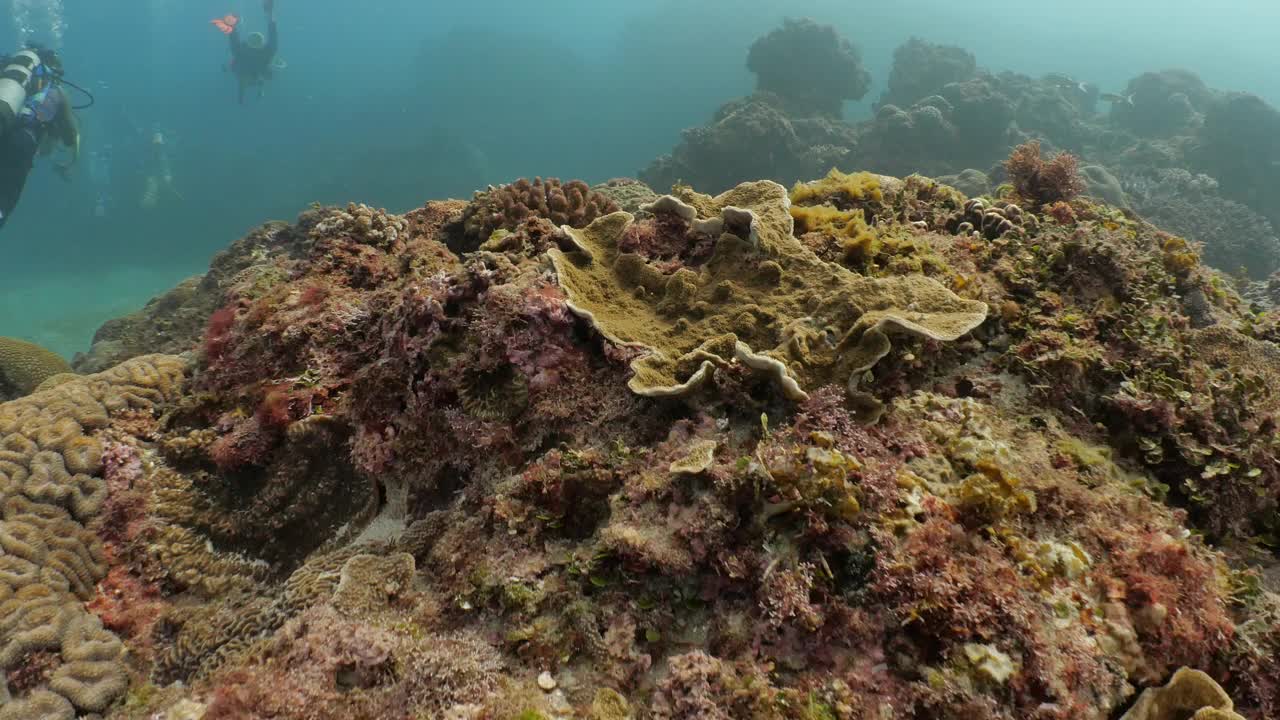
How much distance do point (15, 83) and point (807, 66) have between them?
3349 centimetres

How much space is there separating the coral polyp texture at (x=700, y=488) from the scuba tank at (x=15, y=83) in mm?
11913

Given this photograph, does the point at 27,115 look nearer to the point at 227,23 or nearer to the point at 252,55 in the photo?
the point at 227,23

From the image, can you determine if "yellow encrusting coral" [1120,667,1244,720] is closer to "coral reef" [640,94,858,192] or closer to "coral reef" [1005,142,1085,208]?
"coral reef" [1005,142,1085,208]

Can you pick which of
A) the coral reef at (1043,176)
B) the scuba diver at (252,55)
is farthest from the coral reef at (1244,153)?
the scuba diver at (252,55)

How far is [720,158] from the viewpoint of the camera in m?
25.4

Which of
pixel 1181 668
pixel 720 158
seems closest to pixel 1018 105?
pixel 720 158

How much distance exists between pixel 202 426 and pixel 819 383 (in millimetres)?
6020

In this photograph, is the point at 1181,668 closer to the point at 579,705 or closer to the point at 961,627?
the point at 961,627

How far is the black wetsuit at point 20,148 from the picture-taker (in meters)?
12.8

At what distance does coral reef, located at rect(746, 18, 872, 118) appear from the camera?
107ft

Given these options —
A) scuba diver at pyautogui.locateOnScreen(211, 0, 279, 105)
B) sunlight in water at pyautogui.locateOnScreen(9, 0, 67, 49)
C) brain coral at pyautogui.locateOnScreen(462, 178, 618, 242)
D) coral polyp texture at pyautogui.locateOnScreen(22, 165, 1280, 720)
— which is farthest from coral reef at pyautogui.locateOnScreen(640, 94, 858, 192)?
sunlight in water at pyautogui.locateOnScreen(9, 0, 67, 49)

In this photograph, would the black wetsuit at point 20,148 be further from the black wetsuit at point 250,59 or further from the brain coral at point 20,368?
the black wetsuit at point 250,59

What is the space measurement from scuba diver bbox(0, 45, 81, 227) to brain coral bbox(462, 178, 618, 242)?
548 inches

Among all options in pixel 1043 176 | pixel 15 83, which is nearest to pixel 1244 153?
pixel 1043 176
